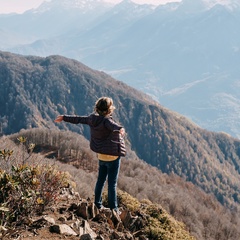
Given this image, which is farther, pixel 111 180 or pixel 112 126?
pixel 111 180

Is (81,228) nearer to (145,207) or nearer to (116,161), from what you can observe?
(116,161)

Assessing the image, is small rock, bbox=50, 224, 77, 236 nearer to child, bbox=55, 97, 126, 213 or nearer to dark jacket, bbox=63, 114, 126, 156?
child, bbox=55, 97, 126, 213

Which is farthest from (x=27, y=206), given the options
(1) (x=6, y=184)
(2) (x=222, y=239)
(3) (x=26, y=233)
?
(2) (x=222, y=239)

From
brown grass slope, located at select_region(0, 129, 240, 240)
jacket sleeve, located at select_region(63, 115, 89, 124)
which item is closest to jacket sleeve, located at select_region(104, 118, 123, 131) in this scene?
jacket sleeve, located at select_region(63, 115, 89, 124)

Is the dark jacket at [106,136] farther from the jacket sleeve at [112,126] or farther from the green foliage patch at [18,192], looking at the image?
the green foliage patch at [18,192]

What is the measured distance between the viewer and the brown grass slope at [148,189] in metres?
35.8

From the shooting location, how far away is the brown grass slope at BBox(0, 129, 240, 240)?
117 ft

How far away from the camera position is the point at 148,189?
160 ft

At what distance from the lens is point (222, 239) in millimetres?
43344

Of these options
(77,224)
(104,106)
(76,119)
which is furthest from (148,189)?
(77,224)

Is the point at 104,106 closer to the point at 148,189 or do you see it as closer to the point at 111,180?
the point at 111,180

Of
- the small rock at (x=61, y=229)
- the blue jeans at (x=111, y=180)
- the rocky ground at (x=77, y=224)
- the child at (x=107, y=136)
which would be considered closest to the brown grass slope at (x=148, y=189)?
the blue jeans at (x=111, y=180)

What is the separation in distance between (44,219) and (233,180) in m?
187

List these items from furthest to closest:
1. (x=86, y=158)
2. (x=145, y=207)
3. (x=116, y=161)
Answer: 1. (x=86, y=158)
2. (x=145, y=207)
3. (x=116, y=161)
